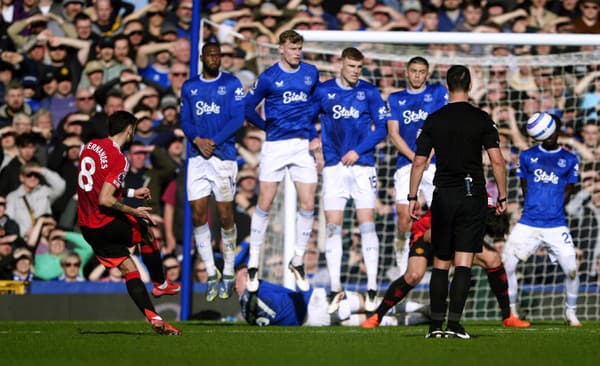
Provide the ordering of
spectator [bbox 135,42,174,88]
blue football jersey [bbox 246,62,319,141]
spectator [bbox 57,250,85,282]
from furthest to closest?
spectator [bbox 135,42,174,88] → spectator [bbox 57,250,85,282] → blue football jersey [bbox 246,62,319,141]

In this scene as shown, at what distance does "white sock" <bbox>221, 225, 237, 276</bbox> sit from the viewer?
13.3m

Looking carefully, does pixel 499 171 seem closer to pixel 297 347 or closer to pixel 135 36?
pixel 297 347

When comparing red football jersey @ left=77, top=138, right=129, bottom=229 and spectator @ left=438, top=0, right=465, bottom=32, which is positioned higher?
spectator @ left=438, top=0, right=465, bottom=32

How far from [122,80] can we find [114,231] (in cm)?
663

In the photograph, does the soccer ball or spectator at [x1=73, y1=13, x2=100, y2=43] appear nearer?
the soccer ball

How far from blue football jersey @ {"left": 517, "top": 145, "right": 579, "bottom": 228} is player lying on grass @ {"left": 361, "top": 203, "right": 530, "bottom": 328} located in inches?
18.7

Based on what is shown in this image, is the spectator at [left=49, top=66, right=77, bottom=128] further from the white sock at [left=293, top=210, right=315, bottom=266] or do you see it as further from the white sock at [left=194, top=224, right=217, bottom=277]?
the white sock at [left=293, top=210, right=315, bottom=266]

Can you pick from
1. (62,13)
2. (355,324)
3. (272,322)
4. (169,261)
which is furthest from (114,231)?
(62,13)

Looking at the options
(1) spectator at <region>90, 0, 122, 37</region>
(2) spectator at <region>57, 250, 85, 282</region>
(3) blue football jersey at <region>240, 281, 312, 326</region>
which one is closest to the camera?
(3) blue football jersey at <region>240, 281, 312, 326</region>

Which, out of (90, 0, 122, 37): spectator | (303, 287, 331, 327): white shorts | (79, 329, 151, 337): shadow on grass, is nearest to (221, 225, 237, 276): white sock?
(303, 287, 331, 327): white shorts

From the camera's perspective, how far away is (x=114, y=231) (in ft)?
34.9

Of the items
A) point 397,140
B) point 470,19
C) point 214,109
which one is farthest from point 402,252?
point 470,19

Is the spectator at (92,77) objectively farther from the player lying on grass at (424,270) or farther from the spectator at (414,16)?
the player lying on grass at (424,270)

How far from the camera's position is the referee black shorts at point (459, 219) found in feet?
31.6
